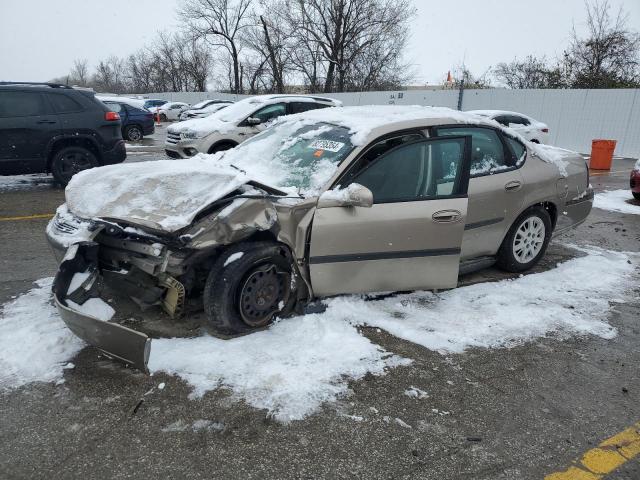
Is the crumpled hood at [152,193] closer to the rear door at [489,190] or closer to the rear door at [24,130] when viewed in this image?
the rear door at [489,190]

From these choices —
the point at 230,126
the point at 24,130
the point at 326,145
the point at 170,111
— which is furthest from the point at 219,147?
the point at 170,111

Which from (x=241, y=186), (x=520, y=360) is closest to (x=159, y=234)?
(x=241, y=186)

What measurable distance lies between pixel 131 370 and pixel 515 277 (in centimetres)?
362

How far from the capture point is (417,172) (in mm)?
3904

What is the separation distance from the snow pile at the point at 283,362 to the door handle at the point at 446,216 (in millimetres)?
→ 1067

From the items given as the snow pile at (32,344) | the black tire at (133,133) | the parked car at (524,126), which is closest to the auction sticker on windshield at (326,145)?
the snow pile at (32,344)

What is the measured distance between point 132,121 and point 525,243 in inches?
666

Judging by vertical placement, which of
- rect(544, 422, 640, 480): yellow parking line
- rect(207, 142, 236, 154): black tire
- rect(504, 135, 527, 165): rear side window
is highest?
rect(504, 135, 527, 165): rear side window

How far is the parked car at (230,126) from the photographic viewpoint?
9922mm

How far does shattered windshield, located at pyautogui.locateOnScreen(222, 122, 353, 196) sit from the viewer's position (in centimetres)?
376

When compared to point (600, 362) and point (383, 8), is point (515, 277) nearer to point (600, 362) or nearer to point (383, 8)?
point (600, 362)

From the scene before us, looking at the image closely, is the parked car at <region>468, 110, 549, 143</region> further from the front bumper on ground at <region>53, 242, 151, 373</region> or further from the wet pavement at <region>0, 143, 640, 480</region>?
the front bumper on ground at <region>53, 242, 151, 373</region>

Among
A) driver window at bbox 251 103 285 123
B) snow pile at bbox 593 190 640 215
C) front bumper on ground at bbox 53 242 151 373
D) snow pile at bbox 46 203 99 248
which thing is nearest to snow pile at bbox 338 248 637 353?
front bumper on ground at bbox 53 242 151 373

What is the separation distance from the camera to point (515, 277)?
486 centimetres
